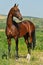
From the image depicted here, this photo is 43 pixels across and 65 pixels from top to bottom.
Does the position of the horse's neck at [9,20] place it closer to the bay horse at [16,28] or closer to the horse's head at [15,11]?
the bay horse at [16,28]

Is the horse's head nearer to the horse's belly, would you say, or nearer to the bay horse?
the bay horse

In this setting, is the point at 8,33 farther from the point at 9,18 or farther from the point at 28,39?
the point at 28,39

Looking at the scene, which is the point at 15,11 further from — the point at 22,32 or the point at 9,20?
the point at 22,32

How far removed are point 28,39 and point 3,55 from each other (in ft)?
6.45

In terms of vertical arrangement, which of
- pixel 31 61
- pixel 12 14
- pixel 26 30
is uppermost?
pixel 12 14

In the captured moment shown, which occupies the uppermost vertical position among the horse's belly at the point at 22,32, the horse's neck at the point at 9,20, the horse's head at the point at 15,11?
the horse's head at the point at 15,11

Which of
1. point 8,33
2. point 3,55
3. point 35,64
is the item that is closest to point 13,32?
point 8,33

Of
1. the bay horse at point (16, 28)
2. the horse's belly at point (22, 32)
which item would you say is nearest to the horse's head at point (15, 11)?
the bay horse at point (16, 28)

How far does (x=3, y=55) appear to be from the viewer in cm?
1188

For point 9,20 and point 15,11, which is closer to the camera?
point 15,11

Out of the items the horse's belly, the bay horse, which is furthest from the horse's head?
the horse's belly

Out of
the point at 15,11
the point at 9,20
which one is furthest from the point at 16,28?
the point at 15,11

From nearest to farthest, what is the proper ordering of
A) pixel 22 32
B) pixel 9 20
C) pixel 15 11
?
pixel 15 11
pixel 9 20
pixel 22 32

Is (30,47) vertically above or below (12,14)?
below
